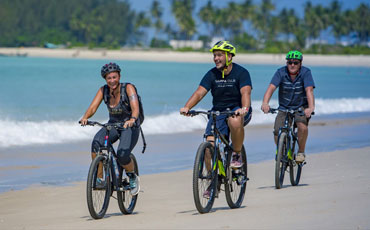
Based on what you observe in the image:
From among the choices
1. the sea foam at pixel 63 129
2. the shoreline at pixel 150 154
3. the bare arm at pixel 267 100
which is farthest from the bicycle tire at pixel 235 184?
the sea foam at pixel 63 129

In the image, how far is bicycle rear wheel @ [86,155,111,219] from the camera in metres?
6.51

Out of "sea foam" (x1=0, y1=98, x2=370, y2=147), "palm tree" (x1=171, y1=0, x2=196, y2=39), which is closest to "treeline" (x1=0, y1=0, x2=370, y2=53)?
"palm tree" (x1=171, y1=0, x2=196, y2=39)

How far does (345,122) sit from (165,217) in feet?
52.0

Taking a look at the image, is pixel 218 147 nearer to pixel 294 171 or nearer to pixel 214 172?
pixel 214 172

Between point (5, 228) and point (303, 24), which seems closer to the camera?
point (5, 228)

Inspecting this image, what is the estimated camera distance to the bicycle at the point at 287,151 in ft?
28.3

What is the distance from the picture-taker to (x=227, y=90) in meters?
7.12

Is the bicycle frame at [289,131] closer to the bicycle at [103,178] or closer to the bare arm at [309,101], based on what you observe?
the bare arm at [309,101]

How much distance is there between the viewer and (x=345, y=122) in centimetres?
2162

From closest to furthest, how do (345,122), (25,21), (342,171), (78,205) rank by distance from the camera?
(78,205)
(342,171)
(345,122)
(25,21)

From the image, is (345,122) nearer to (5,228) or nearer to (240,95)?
(240,95)

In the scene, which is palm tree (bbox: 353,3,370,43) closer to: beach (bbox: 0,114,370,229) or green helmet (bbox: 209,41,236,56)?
beach (bbox: 0,114,370,229)

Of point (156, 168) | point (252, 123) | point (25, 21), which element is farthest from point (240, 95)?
point (25, 21)

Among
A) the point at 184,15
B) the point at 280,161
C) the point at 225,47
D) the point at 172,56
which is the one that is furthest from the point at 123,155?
the point at 184,15
